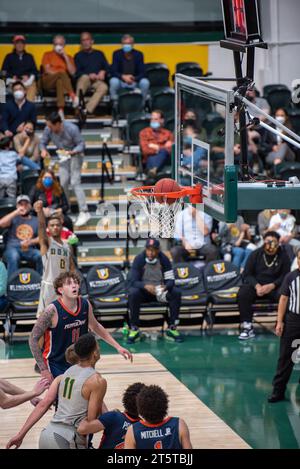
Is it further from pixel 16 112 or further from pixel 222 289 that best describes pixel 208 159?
pixel 16 112

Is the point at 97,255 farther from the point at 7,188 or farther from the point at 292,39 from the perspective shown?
the point at 292,39

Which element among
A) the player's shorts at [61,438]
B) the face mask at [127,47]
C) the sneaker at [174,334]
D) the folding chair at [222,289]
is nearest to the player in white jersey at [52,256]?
the sneaker at [174,334]

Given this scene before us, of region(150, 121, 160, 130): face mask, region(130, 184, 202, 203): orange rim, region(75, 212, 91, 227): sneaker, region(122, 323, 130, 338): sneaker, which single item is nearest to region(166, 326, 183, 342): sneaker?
region(122, 323, 130, 338): sneaker

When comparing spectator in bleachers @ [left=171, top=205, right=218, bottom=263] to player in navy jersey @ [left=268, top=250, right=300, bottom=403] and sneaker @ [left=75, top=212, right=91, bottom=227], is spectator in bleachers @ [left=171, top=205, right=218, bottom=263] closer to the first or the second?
sneaker @ [left=75, top=212, right=91, bottom=227]

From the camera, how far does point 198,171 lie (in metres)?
10.5

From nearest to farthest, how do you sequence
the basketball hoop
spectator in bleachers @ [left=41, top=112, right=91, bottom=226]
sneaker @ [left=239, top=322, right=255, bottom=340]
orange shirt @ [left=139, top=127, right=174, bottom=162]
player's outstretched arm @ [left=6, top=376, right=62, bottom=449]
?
player's outstretched arm @ [left=6, top=376, right=62, bottom=449] → the basketball hoop → sneaker @ [left=239, top=322, right=255, bottom=340] → spectator in bleachers @ [left=41, top=112, right=91, bottom=226] → orange shirt @ [left=139, top=127, right=174, bottom=162]

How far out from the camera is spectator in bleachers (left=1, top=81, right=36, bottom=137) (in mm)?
17203

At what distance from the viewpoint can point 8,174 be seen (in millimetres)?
15898

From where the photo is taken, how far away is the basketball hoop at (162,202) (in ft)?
30.9

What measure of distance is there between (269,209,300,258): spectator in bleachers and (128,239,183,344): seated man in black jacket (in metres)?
2.02

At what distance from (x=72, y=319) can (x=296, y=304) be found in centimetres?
293

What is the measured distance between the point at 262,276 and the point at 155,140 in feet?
13.8

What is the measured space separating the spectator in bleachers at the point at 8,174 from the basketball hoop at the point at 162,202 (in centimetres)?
592

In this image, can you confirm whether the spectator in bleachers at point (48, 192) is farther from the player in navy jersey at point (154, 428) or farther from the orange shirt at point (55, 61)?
the player in navy jersey at point (154, 428)
